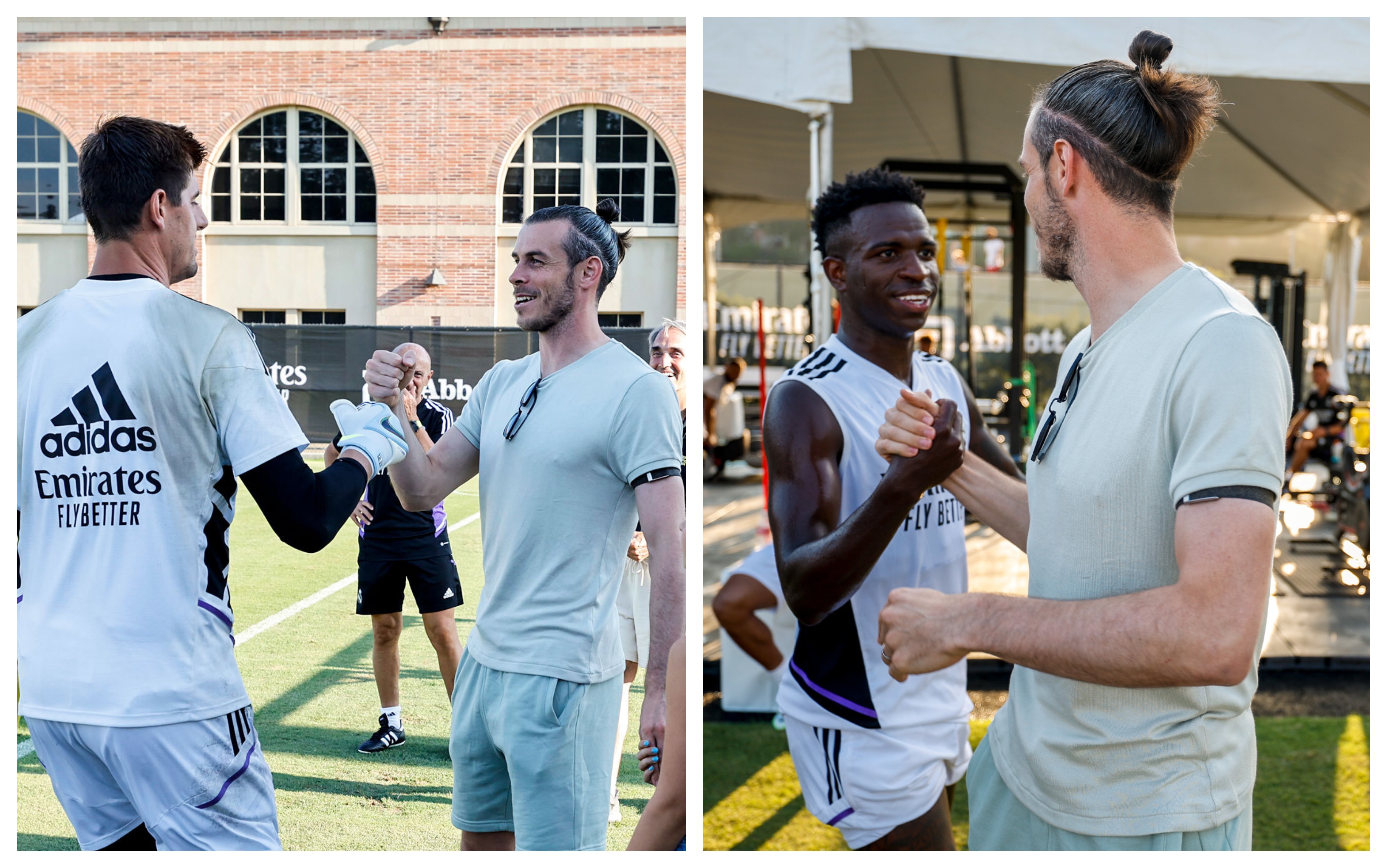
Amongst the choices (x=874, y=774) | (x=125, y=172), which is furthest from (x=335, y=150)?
(x=874, y=774)

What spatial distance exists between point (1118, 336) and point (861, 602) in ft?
3.12

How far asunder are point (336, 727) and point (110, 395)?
3.00 ft

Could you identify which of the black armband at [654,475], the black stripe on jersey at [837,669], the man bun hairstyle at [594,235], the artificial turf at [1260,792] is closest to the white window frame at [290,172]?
the man bun hairstyle at [594,235]

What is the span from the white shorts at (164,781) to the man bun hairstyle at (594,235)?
114cm

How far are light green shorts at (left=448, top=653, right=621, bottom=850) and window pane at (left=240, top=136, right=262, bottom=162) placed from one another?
4.11 ft

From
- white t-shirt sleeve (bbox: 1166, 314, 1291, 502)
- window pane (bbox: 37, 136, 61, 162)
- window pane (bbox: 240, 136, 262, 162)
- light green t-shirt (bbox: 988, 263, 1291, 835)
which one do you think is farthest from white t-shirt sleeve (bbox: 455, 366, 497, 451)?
white t-shirt sleeve (bbox: 1166, 314, 1291, 502)

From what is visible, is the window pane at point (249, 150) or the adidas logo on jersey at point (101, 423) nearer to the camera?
the adidas logo on jersey at point (101, 423)

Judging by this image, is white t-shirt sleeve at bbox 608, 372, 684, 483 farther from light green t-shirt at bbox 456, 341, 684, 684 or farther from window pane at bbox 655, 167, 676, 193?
window pane at bbox 655, 167, 676, 193

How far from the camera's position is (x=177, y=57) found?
91.9 inches

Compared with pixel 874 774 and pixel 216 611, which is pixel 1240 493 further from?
pixel 216 611

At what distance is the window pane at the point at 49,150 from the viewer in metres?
2.33

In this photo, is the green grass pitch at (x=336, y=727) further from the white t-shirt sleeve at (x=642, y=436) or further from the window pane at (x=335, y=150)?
the window pane at (x=335, y=150)
